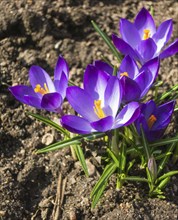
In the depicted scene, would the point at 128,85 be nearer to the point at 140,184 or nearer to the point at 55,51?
the point at 140,184

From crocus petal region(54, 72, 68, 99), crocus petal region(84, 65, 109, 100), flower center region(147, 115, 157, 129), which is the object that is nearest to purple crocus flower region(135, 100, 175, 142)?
flower center region(147, 115, 157, 129)

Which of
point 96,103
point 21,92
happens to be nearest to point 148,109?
point 96,103

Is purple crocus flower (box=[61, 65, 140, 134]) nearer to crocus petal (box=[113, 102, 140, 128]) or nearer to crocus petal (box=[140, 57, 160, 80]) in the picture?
crocus petal (box=[113, 102, 140, 128])

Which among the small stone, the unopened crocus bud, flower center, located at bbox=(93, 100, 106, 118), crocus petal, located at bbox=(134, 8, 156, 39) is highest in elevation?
crocus petal, located at bbox=(134, 8, 156, 39)

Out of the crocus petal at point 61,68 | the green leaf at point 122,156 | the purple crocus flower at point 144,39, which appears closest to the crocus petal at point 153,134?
the green leaf at point 122,156

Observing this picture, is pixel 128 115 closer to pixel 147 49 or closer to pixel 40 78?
pixel 147 49

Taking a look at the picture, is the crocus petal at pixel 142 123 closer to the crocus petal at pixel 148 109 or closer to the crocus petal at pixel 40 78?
the crocus petal at pixel 148 109

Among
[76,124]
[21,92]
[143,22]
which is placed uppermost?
[143,22]
